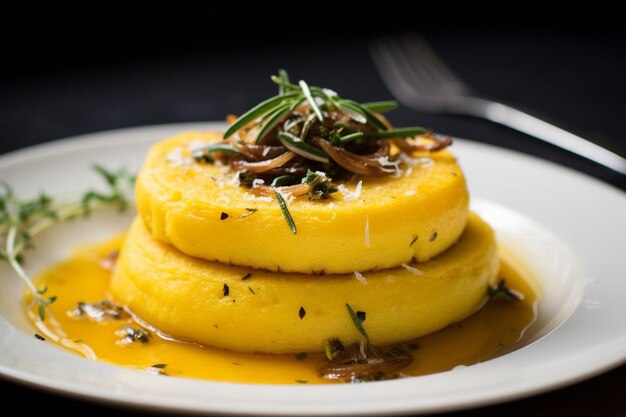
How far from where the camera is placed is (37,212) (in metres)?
5.12


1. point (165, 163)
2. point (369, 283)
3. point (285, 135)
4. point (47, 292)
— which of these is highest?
point (285, 135)

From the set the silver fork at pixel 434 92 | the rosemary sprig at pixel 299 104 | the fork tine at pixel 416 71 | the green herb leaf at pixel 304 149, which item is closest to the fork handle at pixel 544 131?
the silver fork at pixel 434 92

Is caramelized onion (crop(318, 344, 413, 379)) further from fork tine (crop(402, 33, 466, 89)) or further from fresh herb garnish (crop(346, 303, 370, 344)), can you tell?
fork tine (crop(402, 33, 466, 89))

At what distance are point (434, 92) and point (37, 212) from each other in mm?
4214

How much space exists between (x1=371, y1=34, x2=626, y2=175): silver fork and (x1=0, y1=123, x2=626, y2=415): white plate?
646mm

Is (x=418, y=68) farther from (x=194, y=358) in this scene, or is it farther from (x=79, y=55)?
(x=194, y=358)

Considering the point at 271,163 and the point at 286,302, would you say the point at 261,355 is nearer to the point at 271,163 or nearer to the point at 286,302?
the point at 286,302

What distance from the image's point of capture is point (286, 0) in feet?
33.5

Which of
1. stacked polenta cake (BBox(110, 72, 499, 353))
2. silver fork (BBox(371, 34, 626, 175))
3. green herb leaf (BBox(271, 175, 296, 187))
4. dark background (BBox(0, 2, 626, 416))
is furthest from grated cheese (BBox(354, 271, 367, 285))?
dark background (BBox(0, 2, 626, 416))

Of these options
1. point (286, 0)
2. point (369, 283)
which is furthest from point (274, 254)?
point (286, 0)

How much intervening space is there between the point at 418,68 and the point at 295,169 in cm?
468

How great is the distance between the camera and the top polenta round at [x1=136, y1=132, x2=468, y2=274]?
11.9 ft

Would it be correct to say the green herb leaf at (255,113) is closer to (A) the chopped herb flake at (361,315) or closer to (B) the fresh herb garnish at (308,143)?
(B) the fresh herb garnish at (308,143)

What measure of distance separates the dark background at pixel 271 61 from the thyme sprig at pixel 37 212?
6.12 ft
